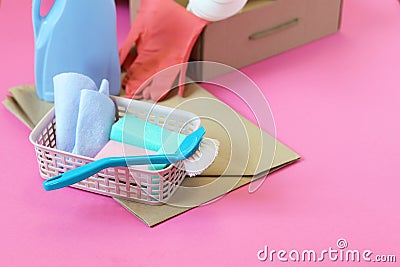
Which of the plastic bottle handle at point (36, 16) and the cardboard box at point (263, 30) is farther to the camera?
the cardboard box at point (263, 30)

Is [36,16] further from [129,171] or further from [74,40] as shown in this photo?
[129,171]

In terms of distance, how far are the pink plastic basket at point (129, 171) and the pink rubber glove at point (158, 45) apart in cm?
17

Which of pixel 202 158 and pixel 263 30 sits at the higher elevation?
pixel 263 30

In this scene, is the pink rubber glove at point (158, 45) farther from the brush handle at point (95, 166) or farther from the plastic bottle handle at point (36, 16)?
the brush handle at point (95, 166)

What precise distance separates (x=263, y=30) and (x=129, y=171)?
537 millimetres

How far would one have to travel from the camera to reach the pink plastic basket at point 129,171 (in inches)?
40.8

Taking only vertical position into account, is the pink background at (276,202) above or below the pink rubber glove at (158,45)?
below

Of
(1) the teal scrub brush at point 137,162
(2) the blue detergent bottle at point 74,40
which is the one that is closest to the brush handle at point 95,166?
(1) the teal scrub brush at point 137,162

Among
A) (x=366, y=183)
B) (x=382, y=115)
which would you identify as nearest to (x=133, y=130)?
(x=366, y=183)

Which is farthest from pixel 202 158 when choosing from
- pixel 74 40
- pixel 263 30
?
pixel 263 30

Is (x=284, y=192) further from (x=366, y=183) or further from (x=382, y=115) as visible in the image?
(x=382, y=115)

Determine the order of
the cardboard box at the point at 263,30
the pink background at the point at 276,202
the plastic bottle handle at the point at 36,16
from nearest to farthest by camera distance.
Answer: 1. the pink background at the point at 276,202
2. the plastic bottle handle at the point at 36,16
3. the cardboard box at the point at 263,30

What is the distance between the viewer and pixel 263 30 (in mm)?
1427

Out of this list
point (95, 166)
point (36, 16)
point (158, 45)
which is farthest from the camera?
point (158, 45)
